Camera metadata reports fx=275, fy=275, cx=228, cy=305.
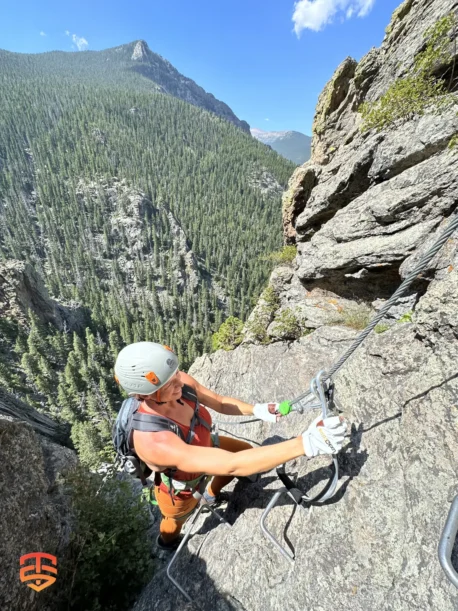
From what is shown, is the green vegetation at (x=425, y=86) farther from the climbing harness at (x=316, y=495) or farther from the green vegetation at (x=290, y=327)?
the climbing harness at (x=316, y=495)

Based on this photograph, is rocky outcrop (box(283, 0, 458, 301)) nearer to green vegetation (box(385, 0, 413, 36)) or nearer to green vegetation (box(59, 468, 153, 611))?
green vegetation (box(385, 0, 413, 36))

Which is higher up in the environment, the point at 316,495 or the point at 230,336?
the point at 316,495

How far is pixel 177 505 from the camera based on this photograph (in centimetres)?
491

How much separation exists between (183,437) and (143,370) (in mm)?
1264

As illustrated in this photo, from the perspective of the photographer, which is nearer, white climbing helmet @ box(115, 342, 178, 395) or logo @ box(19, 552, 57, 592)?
white climbing helmet @ box(115, 342, 178, 395)

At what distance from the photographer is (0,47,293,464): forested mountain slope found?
75188 millimetres

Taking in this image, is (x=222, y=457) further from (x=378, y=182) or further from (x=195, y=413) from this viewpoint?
(x=378, y=182)

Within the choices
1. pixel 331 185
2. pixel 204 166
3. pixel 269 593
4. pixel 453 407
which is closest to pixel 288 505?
pixel 269 593

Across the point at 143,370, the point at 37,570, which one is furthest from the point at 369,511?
the point at 37,570

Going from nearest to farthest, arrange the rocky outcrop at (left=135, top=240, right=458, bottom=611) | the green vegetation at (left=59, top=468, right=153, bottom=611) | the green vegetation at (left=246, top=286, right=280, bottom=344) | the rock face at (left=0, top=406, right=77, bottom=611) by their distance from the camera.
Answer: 1. the rocky outcrop at (left=135, top=240, right=458, bottom=611)
2. the rock face at (left=0, top=406, right=77, bottom=611)
3. the green vegetation at (left=59, top=468, right=153, bottom=611)
4. the green vegetation at (left=246, top=286, right=280, bottom=344)

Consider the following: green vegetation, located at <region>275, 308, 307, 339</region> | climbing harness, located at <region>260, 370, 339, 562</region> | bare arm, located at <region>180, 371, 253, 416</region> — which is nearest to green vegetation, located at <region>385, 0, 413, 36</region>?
green vegetation, located at <region>275, 308, 307, 339</region>

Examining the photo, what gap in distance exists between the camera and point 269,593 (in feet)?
12.4

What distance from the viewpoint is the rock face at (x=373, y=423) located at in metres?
3.30

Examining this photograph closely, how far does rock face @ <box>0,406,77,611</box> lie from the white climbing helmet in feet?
10.1
